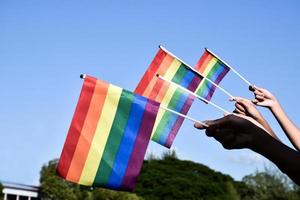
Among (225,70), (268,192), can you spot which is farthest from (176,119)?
(268,192)

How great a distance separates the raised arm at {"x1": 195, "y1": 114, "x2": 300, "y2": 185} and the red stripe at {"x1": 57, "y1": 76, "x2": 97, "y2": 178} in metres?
3.71

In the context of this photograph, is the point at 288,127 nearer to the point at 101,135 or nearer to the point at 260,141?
the point at 260,141

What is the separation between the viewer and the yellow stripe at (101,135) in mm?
5337

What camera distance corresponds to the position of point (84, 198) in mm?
62500

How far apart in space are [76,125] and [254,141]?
4.09 m

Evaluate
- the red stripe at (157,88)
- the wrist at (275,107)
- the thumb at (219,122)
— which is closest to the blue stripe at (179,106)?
the red stripe at (157,88)

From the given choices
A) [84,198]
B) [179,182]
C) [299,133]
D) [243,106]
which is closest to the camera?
[299,133]

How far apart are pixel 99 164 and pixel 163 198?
61674 millimetres

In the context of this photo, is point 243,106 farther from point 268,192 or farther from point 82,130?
point 268,192

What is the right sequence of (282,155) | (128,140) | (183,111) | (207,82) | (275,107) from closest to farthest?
(282,155), (275,107), (128,140), (183,111), (207,82)

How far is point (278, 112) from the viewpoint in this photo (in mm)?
3033

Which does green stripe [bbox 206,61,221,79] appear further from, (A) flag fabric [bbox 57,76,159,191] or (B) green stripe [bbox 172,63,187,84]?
(A) flag fabric [bbox 57,76,159,191]

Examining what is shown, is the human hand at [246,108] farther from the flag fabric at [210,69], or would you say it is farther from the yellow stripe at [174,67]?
the flag fabric at [210,69]

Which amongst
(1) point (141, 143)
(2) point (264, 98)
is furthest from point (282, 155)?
(1) point (141, 143)
